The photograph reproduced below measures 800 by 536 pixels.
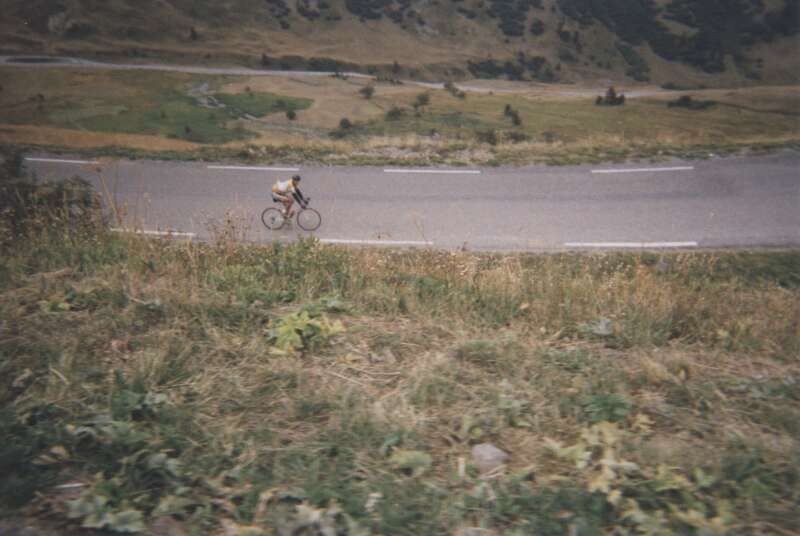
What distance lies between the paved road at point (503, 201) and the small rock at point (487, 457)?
251 inches

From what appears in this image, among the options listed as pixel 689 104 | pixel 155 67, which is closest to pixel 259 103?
pixel 155 67

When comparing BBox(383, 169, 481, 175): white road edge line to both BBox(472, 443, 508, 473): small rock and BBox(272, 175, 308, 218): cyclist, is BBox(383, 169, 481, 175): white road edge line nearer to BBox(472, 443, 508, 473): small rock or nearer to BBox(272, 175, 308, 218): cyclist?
BBox(272, 175, 308, 218): cyclist

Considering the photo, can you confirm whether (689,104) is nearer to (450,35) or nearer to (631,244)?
(631,244)

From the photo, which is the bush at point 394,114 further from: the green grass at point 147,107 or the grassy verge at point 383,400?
the grassy verge at point 383,400

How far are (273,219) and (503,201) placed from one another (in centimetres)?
437

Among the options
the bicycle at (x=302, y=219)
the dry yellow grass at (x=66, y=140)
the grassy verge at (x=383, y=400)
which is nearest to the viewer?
the grassy verge at (x=383, y=400)

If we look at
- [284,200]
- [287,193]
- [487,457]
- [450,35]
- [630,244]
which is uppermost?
[450,35]

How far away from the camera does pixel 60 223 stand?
20.9 ft

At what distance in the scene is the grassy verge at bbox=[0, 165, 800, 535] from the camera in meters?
2.75

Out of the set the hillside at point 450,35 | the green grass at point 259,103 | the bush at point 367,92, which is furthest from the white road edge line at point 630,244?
the hillside at point 450,35

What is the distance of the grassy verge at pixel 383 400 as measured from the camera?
2748mm

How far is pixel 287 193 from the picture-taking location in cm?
999

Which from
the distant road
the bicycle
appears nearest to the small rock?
the bicycle

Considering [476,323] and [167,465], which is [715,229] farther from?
[167,465]
